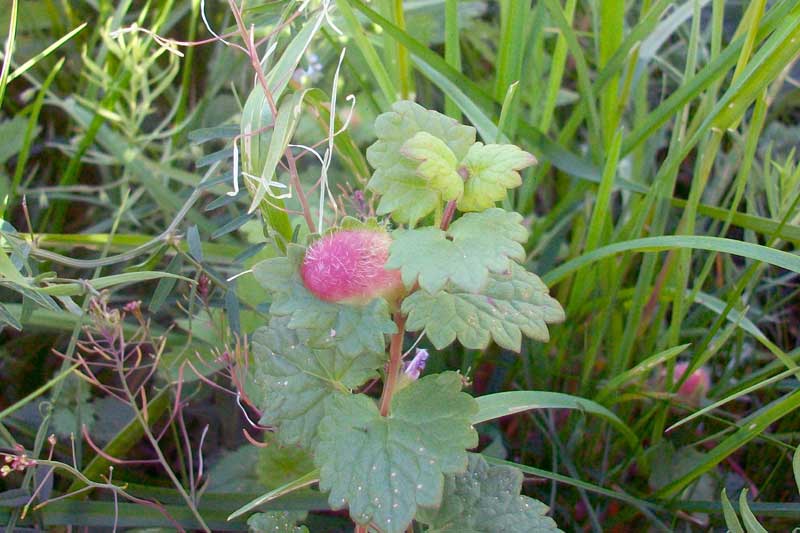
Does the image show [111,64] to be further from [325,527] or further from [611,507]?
[611,507]

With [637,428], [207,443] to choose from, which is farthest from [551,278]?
[207,443]

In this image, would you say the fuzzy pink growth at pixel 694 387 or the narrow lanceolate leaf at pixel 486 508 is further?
the fuzzy pink growth at pixel 694 387

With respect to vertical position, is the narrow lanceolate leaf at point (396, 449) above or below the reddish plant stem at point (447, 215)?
below

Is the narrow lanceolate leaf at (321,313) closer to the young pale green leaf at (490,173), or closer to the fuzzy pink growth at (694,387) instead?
the young pale green leaf at (490,173)

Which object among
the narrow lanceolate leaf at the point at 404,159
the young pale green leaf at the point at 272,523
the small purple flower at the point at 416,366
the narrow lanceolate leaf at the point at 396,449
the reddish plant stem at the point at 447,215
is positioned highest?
the narrow lanceolate leaf at the point at 404,159

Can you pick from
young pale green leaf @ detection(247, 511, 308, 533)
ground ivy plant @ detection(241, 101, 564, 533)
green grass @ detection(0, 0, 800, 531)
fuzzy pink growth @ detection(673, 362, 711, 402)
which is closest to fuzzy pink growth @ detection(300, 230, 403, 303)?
ground ivy plant @ detection(241, 101, 564, 533)

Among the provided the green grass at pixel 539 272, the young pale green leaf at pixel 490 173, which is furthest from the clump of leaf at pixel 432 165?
the green grass at pixel 539 272

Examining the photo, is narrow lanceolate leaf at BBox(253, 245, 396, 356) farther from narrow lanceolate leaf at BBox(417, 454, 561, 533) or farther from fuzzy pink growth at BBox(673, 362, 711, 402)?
fuzzy pink growth at BBox(673, 362, 711, 402)
